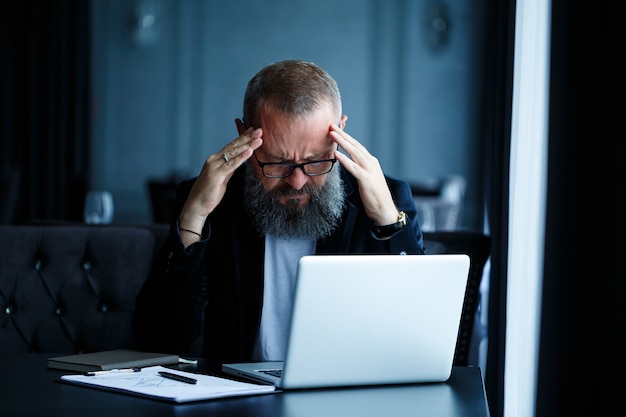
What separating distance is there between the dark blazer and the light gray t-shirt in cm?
3

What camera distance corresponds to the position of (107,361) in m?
1.64

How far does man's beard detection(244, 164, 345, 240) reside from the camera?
6.84 ft

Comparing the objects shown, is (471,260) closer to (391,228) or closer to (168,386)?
(391,228)

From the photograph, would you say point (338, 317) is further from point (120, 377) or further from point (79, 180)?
point (79, 180)

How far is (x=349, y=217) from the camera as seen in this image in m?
2.17

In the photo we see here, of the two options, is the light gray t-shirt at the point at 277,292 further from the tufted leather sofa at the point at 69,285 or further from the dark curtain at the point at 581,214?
the dark curtain at the point at 581,214

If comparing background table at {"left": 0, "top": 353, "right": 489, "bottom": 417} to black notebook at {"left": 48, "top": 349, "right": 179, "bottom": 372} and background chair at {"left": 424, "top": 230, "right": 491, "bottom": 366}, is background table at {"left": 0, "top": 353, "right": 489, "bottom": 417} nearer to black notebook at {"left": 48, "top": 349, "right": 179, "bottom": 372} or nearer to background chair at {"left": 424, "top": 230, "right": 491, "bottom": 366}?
black notebook at {"left": 48, "top": 349, "right": 179, "bottom": 372}

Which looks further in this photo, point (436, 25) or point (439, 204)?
point (436, 25)

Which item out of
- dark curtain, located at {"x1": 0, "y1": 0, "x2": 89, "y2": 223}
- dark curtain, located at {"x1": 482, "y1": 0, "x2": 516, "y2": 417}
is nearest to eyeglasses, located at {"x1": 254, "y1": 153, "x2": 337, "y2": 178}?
dark curtain, located at {"x1": 482, "y1": 0, "x2": 516, "y2": 417}

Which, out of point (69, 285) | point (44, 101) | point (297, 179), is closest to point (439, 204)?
point (44, 101)

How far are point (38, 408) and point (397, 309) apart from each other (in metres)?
0.62

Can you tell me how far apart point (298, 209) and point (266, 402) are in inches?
31.1

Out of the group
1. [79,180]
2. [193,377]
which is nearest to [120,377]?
[193,377]

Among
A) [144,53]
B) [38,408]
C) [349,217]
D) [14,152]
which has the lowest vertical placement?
[38,408]
